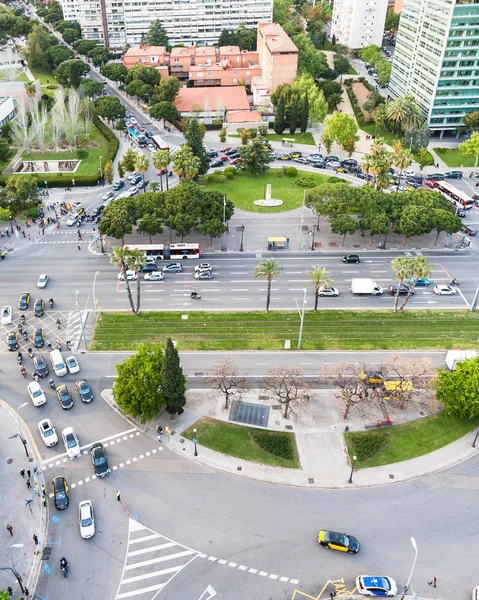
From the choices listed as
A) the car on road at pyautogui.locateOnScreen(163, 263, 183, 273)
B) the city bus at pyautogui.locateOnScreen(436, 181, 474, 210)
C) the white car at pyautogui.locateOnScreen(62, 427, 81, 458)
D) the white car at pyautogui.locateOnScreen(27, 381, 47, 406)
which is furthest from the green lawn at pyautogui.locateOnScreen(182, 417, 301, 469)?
the city bus at pyautogui.locateOnScreen(436, 181, 474, 210)

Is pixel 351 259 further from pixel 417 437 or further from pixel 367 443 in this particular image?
pixel 367 443

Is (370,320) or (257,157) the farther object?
(257,157)

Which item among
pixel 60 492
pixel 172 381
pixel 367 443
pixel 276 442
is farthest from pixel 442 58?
pixel 60 492

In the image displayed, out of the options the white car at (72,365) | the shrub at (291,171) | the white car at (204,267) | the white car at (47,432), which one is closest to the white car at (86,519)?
the white car at (47,432)

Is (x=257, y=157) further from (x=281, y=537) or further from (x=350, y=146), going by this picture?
(x=281, y=537)

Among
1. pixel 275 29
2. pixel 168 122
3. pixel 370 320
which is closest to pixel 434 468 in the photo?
pixel 370 320
